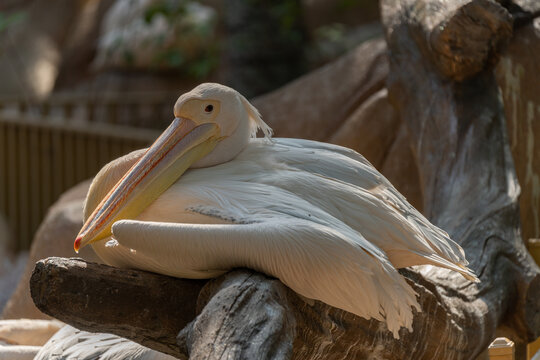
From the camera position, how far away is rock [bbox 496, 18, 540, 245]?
9.41 feet

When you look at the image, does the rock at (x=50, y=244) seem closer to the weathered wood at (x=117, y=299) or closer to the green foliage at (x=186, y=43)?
the weathered wood at (x=117, y=299)

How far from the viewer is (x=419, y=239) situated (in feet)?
5.32

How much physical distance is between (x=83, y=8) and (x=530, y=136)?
23.9 ft

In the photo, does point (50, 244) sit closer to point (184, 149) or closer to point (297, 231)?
point (184, 149)

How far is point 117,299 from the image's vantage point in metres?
1.46

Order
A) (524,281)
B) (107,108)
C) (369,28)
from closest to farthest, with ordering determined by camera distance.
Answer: (524,281) → (107,108) → (369,28)

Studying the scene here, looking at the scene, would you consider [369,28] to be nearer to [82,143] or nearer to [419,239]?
[82,143]

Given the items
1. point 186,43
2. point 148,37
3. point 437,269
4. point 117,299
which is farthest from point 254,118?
point 186,43

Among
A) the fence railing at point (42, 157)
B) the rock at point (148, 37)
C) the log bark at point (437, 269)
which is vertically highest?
the log bark at point (437, 269)

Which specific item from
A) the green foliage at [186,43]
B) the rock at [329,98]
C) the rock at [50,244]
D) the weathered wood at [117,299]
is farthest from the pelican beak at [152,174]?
the green foliage at [186,43]

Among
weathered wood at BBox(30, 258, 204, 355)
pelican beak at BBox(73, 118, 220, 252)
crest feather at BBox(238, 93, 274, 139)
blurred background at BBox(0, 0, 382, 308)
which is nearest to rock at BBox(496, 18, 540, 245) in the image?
crest feather at BBox(238, 93, 274, 139)

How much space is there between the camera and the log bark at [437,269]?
1.37 metres

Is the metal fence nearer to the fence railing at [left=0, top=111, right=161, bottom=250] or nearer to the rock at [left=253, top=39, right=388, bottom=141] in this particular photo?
the fence railing at [left=0, top=111, right=161, bottom=250]

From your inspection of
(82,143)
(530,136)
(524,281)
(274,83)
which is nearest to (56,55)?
(82,143)
